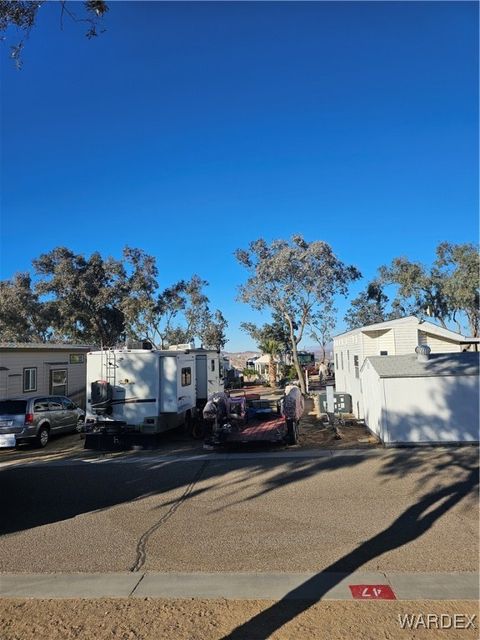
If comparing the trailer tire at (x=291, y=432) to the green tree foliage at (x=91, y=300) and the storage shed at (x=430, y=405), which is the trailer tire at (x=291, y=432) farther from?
the green tree foliage at (x=91, y=300)

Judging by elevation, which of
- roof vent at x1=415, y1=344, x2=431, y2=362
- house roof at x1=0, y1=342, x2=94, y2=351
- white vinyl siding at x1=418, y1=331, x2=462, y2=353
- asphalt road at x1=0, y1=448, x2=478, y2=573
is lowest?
asphalt road at x1=0, y1=448, x2=478, y2=573

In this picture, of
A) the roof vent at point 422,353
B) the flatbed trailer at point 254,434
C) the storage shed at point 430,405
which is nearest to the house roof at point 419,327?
the roof vent at point 422,353

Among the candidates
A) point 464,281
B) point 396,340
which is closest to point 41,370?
point 396,340

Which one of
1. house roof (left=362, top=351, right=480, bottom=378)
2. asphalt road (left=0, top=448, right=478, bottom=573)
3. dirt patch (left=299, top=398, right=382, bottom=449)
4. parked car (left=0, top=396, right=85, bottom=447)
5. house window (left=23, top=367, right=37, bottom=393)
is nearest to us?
asphalt road (left=0, top=448, right=478, bottom=573)

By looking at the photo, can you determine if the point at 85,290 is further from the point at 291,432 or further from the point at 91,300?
the point at 291,432

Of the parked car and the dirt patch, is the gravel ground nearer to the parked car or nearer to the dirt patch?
the dirt patch

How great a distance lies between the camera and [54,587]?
483 cm

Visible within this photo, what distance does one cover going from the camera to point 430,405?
39.0 ft

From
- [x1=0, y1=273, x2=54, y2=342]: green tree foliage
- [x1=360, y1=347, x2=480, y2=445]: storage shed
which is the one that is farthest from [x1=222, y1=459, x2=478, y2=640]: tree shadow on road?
[x1=0, y1=273, x2=54, y2=342]: green tree foliage

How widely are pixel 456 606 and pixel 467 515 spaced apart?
2840 mm

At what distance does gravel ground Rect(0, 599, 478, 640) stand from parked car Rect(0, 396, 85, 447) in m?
9.49

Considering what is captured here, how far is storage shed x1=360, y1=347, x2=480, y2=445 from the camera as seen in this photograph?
11.8m

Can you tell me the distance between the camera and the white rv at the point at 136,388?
13086 mm

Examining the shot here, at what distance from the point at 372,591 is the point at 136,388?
968cm
